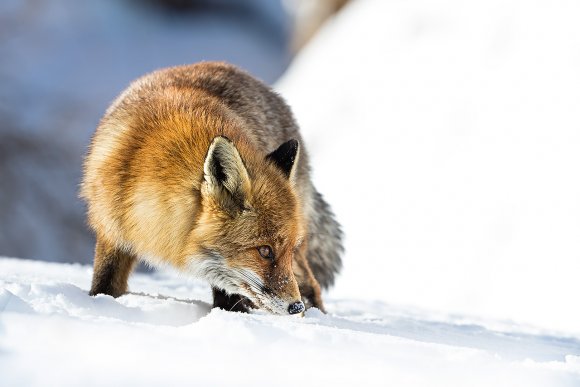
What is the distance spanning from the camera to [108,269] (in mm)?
3803

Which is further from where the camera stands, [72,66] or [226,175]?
[72,66]

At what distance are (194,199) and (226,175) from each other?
20 cm

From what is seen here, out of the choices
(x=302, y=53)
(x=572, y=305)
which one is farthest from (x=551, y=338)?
(x=302, y=53)

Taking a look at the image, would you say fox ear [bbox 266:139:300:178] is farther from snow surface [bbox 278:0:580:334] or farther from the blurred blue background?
the blurred blue background

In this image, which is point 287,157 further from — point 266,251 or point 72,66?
point 72,66

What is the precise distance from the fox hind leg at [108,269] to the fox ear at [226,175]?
2.52 ft

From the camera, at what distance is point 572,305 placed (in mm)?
7227

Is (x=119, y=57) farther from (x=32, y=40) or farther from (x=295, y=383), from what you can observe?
(x=295, y=383)

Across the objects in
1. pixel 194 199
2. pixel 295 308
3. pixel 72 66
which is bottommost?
pixel 295 308

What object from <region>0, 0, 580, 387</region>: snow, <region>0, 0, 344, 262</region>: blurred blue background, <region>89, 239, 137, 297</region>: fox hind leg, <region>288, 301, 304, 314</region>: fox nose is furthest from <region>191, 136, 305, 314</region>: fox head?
<region>0, 0, 344, 262</region>: blurred blue background

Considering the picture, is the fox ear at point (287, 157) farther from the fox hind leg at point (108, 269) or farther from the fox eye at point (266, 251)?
the fox hind leg at point (108, 269)

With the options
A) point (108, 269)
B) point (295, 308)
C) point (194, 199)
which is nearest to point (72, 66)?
point (108, 269)

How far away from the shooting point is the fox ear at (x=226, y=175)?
3.19 m

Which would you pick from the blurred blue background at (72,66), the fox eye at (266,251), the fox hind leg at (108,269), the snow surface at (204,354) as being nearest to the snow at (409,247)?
the snow surface at (204,354)
